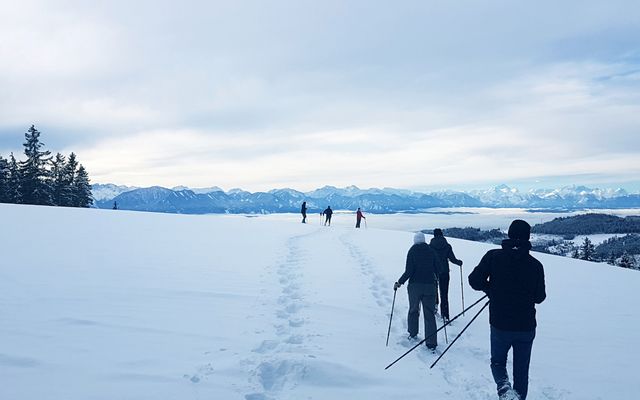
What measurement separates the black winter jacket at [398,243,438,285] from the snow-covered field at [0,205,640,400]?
132 cm

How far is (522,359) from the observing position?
507 cm

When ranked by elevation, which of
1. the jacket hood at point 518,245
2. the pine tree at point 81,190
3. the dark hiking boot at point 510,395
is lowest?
the dark hiking boot at point 510,395

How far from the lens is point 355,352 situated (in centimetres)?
688

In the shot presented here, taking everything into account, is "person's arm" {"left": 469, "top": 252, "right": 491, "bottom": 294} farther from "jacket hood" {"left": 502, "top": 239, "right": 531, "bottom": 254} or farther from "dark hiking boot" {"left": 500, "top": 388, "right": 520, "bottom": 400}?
"dark hiking boot" {"left": 500, "top": 388, "right": 520, "bottom": 400}

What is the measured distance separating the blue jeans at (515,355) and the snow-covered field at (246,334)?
710 millimetres

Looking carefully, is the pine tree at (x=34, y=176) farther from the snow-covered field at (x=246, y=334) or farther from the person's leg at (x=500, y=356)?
the person's leg at (x=500, y=356)

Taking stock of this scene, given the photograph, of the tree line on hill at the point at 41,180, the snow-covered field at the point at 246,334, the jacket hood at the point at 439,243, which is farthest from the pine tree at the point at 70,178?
the jacket hood at the point at 439,243

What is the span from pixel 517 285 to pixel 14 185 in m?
63.3

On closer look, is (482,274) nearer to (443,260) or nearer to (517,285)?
(517,285)

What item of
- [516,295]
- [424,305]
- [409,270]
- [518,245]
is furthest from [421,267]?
[518,245]

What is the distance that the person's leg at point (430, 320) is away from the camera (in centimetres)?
722

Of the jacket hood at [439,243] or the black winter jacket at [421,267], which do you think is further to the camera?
the jacket hood at [439,243]

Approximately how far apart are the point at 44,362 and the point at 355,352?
4.78m

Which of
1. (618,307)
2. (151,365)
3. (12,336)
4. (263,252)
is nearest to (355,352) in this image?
(151,365)
